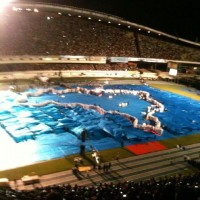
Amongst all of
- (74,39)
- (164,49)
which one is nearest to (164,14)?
(164,49)

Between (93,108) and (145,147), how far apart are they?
1467cm

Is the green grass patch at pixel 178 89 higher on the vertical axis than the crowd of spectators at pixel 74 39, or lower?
lower

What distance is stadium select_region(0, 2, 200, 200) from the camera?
1094 inches

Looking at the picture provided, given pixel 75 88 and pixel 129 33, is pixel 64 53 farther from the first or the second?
pixel 129 33

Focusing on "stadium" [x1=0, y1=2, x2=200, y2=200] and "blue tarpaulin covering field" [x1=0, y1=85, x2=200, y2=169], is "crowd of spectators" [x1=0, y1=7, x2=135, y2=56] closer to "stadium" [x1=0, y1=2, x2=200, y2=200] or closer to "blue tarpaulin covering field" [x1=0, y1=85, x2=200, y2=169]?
"stadium" [x1=0, y1=2, x2=200, y2=200]

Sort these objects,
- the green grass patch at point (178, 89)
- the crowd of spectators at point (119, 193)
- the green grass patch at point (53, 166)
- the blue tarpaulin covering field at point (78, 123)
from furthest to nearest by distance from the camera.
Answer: the green grass patch at point (178, 89)
the blue tarpaulin covering field at point (78, 123)
the green grass patch at point (53, 166)
the crowd of spectators at point (119, 193)

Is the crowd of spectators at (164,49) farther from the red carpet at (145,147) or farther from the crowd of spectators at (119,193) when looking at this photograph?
the crowd of spectators at (119,193)

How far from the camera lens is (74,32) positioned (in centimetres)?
8831

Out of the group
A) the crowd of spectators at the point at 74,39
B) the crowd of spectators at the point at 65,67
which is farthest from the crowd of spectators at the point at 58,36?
the crowd of spectators at the point at 65,67

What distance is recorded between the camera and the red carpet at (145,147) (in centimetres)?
3538

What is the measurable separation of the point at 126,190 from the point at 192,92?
176ft

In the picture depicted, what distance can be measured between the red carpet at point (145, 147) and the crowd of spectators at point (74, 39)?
42119mm

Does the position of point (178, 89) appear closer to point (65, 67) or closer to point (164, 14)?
point (65, 67)

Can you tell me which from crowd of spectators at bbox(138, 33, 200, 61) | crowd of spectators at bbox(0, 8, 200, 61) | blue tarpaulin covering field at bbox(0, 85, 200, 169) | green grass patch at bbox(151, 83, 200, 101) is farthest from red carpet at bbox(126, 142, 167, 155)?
crowd of spectators at bbox(138, 33, 200, 61)
